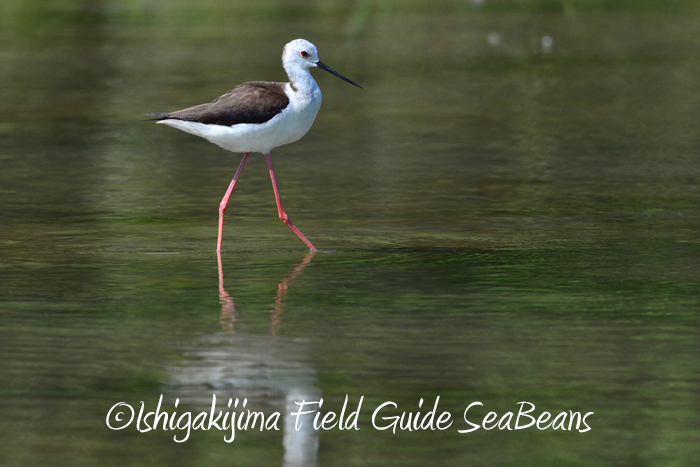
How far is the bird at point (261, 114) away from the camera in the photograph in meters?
9.24

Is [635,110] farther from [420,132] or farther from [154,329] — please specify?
[154,329]

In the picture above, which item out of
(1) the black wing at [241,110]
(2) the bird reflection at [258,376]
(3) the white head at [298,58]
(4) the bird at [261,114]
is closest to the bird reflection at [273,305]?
(2) the bird reflection at [258,376]

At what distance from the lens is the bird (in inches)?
364

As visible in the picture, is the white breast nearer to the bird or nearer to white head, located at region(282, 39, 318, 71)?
the bird

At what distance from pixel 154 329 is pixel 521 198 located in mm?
5129

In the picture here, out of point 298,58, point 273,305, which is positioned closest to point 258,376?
point 273,305

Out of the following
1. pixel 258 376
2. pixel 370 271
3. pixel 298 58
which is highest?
pixel 298 58

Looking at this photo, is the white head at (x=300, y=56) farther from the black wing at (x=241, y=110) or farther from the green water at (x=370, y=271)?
the green water at (x=370, y=271)

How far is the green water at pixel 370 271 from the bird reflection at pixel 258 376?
0.02 metres

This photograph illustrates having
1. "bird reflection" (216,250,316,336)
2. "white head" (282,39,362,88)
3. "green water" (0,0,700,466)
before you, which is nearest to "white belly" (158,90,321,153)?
"white head" (282,39,362,88)

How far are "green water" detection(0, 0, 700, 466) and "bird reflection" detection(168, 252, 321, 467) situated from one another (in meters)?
0.02

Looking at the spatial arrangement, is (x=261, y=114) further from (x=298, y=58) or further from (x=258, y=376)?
(x=258, y=376)

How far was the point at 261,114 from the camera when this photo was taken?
9234 millimetres

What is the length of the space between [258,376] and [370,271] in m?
2.57
